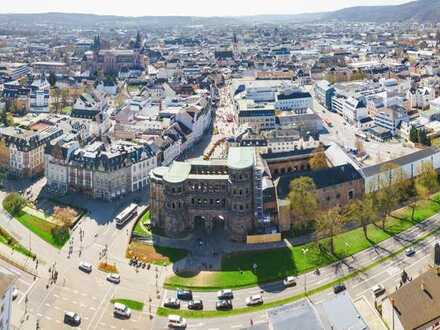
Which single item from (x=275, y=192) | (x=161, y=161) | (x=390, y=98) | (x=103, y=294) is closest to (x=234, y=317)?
(x=103, y=294)

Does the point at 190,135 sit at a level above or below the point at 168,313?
above

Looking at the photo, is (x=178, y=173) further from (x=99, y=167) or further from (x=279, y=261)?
(x=99, y=167)

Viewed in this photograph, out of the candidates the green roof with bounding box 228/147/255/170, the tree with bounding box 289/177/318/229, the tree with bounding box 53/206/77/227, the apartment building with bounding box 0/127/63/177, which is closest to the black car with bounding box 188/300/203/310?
the green roof with bounding box 228/147/255/170

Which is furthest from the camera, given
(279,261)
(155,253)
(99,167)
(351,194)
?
(99,167)

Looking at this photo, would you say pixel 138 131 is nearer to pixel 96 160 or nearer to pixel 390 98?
pixel 96 160

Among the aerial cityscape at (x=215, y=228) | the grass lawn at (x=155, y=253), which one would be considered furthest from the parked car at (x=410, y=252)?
the grass lawn at (x=155, y=253)

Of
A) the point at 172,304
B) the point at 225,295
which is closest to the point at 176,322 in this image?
the point at 172,304

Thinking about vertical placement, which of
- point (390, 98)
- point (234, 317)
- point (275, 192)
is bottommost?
point (234, 317)
